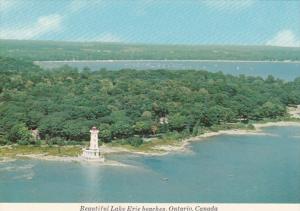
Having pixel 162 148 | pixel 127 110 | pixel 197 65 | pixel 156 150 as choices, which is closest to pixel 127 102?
pixel 127 110

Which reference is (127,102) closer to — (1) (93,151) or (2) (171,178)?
(1) (93,151)

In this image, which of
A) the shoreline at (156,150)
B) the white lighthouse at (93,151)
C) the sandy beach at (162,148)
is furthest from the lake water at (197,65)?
the white lighthouse at (93,151)

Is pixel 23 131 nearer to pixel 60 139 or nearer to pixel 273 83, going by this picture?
pixel 60 139

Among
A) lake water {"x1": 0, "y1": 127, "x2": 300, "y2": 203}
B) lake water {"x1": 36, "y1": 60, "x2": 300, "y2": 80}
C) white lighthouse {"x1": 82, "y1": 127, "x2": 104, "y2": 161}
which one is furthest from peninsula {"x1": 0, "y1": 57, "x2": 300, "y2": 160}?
lake water {"x1": 36, "y1": 60, "x2": 300, "y2": 80}

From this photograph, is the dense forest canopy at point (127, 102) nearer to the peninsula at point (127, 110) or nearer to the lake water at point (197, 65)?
the peninsula at point (127, 110)

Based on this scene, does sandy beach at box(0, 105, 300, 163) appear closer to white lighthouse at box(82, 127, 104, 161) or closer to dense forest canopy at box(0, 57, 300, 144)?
white lighthouse at box(82, 127, 104, 161)

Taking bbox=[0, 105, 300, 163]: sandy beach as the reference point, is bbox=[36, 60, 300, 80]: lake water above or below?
below
